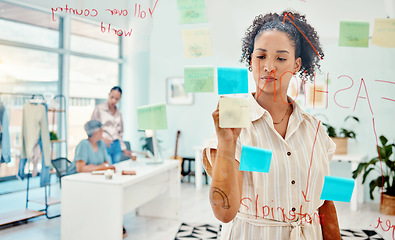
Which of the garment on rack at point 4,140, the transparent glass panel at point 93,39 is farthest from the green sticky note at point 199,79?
the garment on rack at point 4,140

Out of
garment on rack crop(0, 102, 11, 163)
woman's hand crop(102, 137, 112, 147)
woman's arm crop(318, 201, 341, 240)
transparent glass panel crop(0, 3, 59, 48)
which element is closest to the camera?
woman's arm crop(318, 201, 341, 240)

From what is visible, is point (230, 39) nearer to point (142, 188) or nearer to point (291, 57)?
point (291, 57)

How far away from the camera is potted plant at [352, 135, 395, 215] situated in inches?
32.0

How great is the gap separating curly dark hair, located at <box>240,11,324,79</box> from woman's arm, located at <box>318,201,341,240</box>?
0.30 m

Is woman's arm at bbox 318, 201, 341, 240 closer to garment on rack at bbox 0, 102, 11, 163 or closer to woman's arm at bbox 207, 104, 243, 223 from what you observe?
woman's arm at bbox 207, 104, 243, 223

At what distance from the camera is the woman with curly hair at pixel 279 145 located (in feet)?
2.23

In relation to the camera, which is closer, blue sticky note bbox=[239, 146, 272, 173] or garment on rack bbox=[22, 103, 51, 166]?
blue sticky note bbox=[239, 146, 272, 173]

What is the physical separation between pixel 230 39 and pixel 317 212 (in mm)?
471

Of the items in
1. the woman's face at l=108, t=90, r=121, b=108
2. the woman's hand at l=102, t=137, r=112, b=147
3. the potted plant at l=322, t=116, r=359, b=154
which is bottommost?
the woman's hand at l=102, t=137, r=112, b=147

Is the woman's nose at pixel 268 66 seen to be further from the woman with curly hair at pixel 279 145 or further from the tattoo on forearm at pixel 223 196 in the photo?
the tattoo on forearm at pixel 223 196

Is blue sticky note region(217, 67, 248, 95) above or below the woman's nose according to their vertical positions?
below

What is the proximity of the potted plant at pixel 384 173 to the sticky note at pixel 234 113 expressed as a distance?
365mm

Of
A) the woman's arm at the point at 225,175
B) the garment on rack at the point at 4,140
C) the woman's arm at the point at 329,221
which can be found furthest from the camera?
the garment on rack at the point at 4,140

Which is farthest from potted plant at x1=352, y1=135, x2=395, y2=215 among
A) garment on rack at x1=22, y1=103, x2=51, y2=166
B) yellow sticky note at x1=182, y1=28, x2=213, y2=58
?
garment on rack at x1=22, y1=103, x2=51, y2=166
